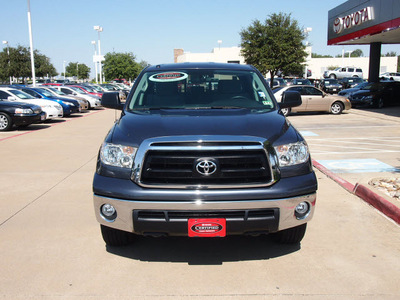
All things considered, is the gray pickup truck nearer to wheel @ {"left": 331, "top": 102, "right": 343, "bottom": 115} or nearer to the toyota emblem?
the toyota emblem

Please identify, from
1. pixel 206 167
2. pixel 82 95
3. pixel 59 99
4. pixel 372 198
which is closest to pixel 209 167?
pixel 206 167

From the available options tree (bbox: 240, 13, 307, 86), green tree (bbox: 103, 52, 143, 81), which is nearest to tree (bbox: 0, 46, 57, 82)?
green tree (bbox: 103, 52, 143, 81)

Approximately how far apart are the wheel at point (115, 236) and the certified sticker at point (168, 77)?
194cm

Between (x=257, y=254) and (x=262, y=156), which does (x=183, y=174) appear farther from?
(x=257, y=254)

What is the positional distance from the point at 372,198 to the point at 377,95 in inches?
742

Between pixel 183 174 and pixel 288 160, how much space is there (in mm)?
956

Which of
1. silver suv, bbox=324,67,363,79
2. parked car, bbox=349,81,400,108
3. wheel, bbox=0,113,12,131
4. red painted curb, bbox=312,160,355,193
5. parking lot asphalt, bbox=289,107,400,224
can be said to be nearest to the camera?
parking lot asphalt, bbox=289,107,400,224

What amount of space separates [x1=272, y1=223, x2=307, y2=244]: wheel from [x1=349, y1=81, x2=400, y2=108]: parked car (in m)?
20.5

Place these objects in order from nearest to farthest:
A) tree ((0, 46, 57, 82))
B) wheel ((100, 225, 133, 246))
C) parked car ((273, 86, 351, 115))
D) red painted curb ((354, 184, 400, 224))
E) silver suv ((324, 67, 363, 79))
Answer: wheel ((100, 225, 133, 246)) → red painted curb ((354, 184, 400, 224)) → parked car ((273, 86, 351, 115)) → tree ((0, 46, 57, 82)) → silver suv ((324, 67, 363, 79))

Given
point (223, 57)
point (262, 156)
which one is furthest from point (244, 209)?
point (223, 57)

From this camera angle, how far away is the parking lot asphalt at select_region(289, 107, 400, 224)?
5777 mm

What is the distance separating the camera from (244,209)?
11.3 feet

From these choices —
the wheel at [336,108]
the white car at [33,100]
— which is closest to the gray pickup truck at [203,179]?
the white car at [33,100]

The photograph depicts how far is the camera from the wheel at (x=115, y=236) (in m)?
4.05
